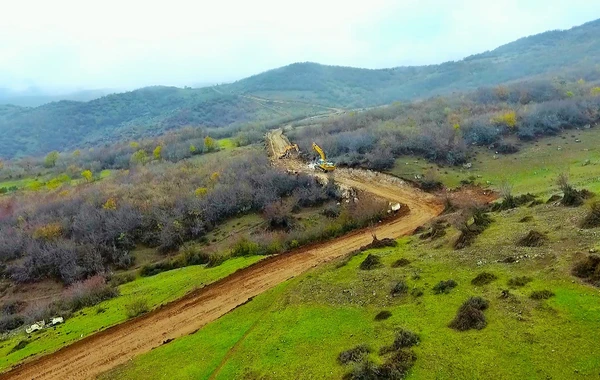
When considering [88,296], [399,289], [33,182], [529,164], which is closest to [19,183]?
[33,182]

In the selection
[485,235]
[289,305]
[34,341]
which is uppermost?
[485,235]

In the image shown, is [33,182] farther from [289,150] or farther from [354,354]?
[354,354]

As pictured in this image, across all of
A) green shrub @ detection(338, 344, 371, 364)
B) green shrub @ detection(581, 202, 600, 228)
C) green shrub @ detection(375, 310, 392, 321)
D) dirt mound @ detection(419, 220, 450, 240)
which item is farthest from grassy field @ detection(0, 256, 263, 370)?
green shrub @ detection(581, 202, 600, 228)

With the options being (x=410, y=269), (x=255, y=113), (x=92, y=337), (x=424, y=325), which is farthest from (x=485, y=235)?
(x=255, y=113)

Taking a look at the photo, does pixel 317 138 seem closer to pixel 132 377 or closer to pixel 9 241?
pixel 9 241

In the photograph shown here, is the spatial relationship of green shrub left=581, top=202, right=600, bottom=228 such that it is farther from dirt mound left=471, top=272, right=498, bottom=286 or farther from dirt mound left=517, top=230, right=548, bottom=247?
dirt mound left=471, top=272, right=498, bottom=286

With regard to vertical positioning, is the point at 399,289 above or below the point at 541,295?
below
